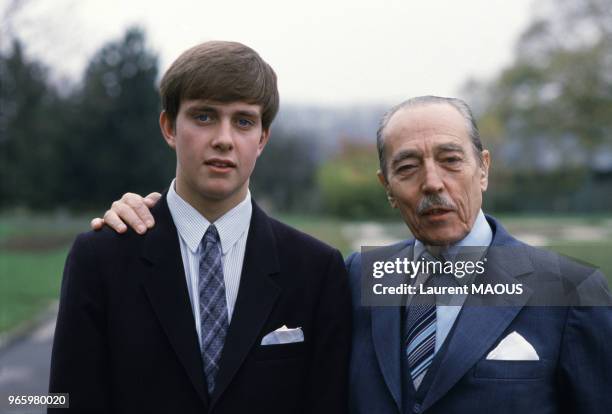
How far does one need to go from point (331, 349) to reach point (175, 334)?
632 mm

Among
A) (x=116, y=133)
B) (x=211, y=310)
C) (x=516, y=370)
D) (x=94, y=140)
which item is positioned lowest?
(x=516, y=370)

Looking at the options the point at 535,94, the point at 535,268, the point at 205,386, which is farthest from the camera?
the point at 535,94

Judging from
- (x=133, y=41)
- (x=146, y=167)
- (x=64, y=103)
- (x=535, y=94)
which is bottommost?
(x=535, y=94)

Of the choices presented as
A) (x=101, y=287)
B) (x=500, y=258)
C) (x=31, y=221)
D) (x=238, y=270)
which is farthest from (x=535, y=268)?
(x=31, y=221)

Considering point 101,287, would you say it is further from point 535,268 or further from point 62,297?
point 535,268

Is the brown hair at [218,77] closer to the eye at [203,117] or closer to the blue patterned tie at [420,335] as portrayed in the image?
the eye at [203,117]

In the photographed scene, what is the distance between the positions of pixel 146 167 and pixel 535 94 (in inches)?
848

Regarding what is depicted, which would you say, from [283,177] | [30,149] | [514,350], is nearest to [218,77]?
[514,350]

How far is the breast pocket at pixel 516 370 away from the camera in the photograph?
8.11ft

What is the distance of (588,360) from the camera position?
8.07 feet

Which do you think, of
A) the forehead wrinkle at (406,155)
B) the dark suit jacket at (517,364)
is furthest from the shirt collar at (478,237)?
the forehead wrinkle at (406,155)

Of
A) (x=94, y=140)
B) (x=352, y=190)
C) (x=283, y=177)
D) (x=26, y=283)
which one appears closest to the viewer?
(x=26, y=283)

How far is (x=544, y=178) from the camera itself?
1747 inches

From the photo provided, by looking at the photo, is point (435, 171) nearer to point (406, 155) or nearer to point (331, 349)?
point (406, 155)
